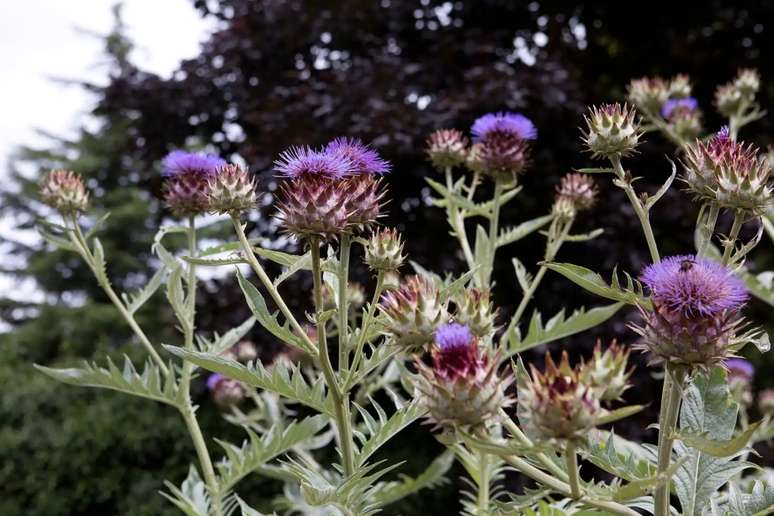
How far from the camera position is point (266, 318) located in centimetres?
110

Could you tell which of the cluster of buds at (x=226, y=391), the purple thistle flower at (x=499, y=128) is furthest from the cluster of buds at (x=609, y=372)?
the cluster of buds at (x=226, y=391)

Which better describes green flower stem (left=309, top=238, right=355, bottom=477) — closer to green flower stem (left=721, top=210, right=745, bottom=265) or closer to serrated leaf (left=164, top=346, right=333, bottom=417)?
serrated leaf (left=164, top=346, right=333, bottom=417)

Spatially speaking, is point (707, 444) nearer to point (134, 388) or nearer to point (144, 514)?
point (134, 388)

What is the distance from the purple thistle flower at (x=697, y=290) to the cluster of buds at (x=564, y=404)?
0.65ft

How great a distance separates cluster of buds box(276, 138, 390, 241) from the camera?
3.71ft

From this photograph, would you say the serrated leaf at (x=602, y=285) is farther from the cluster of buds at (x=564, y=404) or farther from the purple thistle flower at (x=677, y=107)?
the purple thistle flower at (x=677, y=107)

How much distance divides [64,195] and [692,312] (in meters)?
1.58

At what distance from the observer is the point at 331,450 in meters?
3.78

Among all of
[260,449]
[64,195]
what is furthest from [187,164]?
[260,449]

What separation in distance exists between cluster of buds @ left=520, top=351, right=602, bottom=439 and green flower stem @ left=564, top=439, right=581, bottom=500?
2 cm

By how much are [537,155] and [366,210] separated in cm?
270

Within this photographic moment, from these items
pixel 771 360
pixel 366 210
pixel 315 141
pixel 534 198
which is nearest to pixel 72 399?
pixel 315 141

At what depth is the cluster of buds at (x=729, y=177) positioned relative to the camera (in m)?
1.09

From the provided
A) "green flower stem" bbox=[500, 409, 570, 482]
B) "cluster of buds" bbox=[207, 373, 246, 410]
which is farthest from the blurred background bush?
"green flower stem" bbox=[500, 409, 570, 482]
